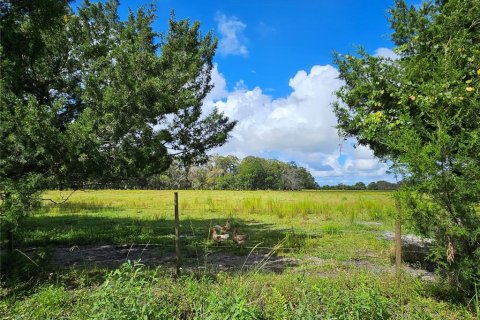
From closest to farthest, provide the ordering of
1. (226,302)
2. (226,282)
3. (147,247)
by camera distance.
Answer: (226,302) < (226,282) < (147,247)

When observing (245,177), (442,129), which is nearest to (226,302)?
(442,129)

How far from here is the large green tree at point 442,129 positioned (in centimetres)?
464

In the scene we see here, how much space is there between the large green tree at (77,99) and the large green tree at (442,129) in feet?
17.3

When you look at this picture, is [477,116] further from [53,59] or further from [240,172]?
[240,172]

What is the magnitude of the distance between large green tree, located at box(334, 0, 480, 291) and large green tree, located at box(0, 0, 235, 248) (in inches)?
207

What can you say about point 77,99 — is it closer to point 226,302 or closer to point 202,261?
point 202,261

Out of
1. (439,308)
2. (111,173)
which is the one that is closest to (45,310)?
(111,173)

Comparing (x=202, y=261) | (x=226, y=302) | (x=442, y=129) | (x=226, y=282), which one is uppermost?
(x=442, y=129)

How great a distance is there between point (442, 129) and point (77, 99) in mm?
8901

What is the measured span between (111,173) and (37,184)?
2.16 m

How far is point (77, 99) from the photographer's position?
9.45m

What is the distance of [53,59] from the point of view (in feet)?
30.2

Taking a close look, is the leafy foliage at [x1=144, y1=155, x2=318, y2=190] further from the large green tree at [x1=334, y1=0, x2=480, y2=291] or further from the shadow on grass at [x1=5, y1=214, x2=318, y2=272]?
the large green tree at [x1=334, y1=0, x2=480, y2=291]

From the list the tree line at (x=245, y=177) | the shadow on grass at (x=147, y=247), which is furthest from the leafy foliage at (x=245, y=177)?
the shadow on grass at (x=147, y=247)
